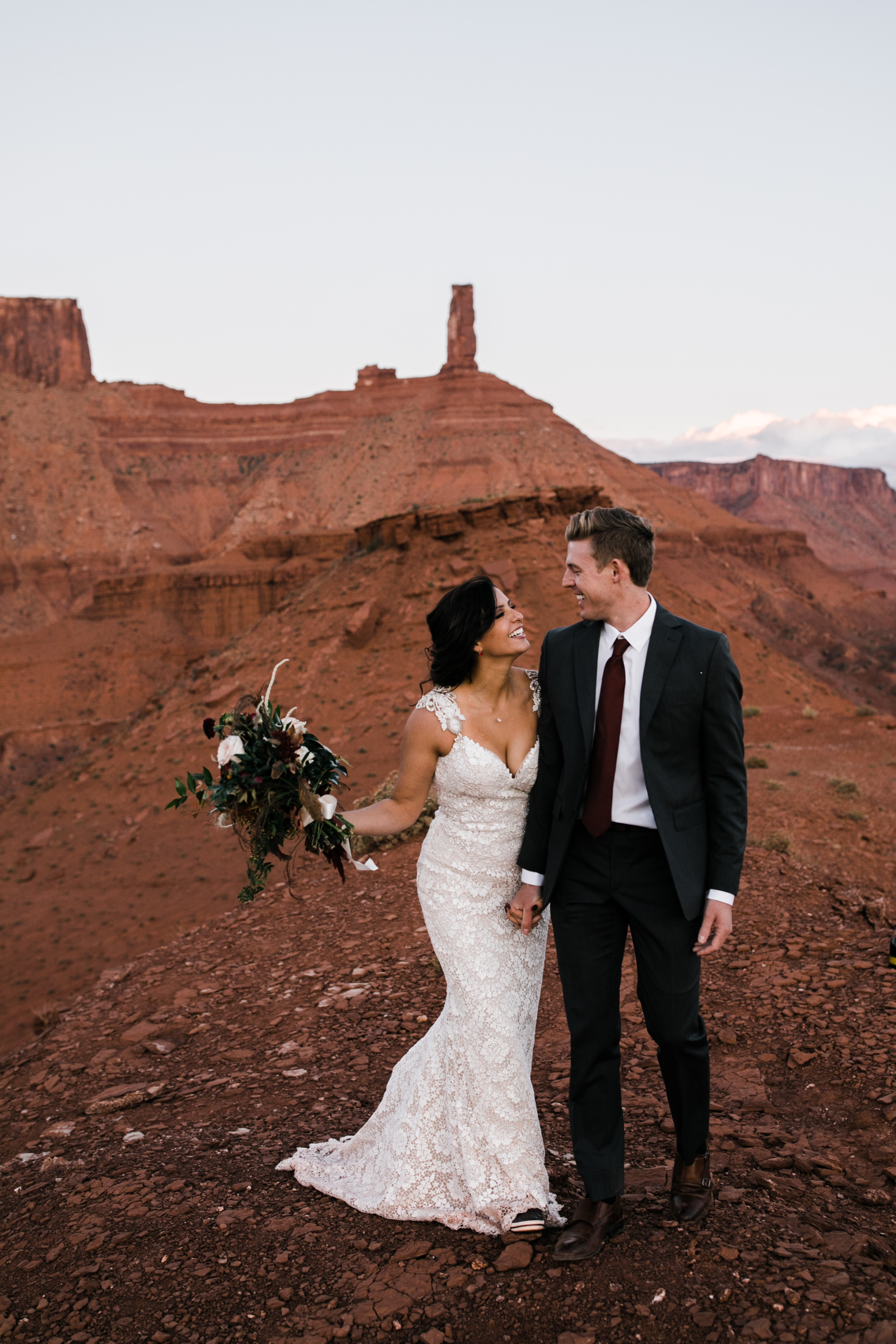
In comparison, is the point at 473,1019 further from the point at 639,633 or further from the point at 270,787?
the point at 639,633

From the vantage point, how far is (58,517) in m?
70.1

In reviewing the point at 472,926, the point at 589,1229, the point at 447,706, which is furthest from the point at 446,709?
the point at 589,1229

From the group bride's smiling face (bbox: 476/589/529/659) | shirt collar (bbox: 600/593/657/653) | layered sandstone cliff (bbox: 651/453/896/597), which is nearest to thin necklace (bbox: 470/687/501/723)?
bride's smiling face (bbox: 476/589/529/659)

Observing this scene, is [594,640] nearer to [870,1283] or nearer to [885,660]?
[870,1283]

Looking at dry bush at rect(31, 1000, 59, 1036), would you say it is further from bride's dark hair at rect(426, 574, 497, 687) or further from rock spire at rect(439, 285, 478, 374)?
rock spire at rect(439, 285, 478, 374)

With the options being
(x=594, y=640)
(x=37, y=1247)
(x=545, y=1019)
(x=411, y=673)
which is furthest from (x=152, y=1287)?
(x=411, y=673)

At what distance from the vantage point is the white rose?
3.27 metres

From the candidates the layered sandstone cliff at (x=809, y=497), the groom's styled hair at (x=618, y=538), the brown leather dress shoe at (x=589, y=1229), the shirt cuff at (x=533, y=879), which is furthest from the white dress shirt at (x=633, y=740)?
the layered sandstone cliff at (x=809, y=497)

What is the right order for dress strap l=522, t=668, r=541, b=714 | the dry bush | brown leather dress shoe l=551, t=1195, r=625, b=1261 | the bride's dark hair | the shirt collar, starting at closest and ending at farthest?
brown leather dress shoe l=551, t=1195, r=625, b=1261
the shirt collar
the bride's dark hair
dress strap l=522, t=668, r=541, b=714
the dry bush

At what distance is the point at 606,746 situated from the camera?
300 centimetres

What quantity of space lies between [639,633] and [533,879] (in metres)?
0.89

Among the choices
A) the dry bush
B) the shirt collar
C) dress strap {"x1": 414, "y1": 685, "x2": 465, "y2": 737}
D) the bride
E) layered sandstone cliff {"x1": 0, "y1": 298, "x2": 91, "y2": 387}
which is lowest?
the dry bush

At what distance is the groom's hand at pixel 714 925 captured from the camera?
290 centimetres

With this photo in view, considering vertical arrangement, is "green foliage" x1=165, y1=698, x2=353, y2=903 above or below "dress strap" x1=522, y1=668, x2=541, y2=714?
below
